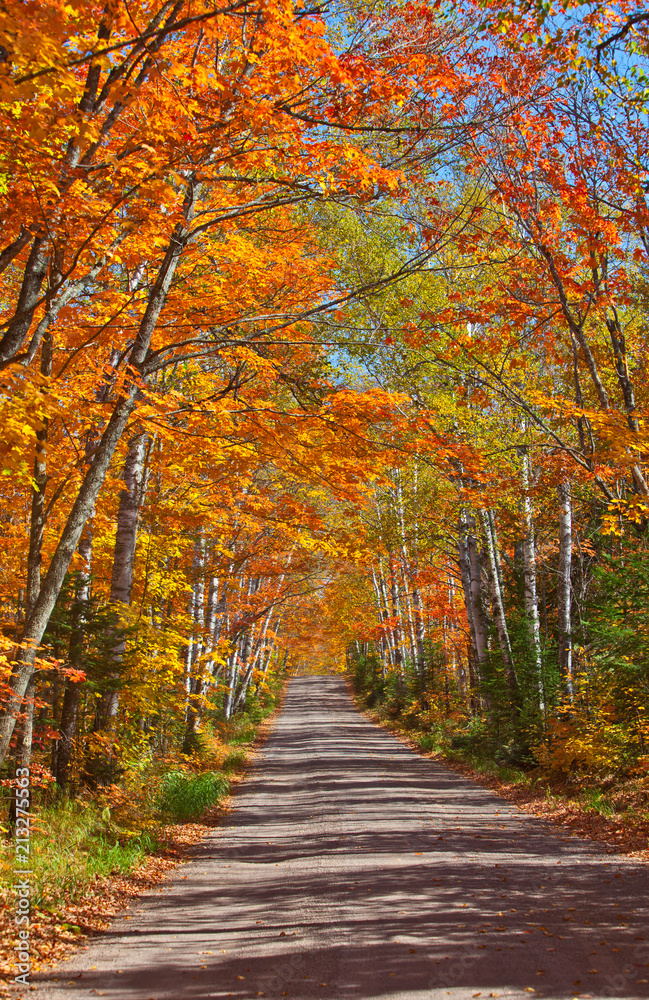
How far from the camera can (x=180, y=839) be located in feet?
28.7

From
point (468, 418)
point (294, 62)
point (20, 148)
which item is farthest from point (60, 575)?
point (468, 418)

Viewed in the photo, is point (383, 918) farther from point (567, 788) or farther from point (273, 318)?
point (567, 788)

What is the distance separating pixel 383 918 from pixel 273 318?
5.67 metres

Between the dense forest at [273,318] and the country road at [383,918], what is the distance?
1876 mm

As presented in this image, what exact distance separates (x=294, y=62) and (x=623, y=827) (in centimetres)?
922

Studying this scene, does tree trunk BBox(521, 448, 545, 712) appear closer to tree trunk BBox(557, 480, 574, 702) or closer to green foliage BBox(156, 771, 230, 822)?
tree trunk BBox(557, 480, 574, 702)

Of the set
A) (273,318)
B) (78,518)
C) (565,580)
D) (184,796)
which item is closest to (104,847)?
(184,796)

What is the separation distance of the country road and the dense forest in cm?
188

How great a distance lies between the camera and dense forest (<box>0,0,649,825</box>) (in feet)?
18.8

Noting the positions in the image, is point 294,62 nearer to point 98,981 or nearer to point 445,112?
point 445,112

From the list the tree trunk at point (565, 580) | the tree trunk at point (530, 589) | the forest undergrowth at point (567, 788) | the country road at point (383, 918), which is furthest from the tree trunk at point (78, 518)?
the tree trunk at point (565, 580)

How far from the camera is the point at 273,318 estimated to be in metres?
7.36

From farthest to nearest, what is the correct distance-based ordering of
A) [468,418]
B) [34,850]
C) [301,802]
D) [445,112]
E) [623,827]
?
[468,418] < [301,802] < [623,827] < [445,112] < [34,850]

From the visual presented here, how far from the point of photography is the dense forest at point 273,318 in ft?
18.8
